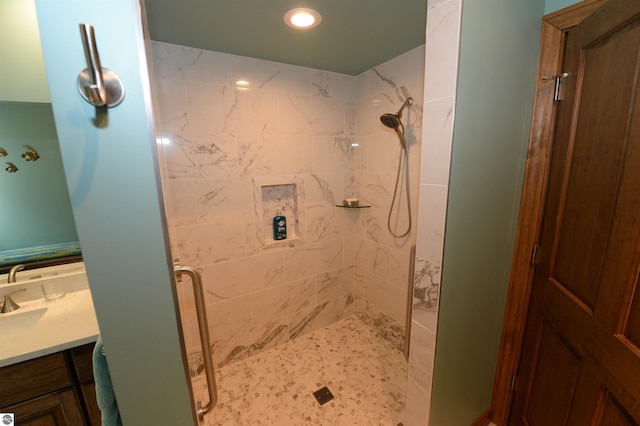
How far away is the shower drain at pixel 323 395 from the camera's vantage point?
5.27 ft

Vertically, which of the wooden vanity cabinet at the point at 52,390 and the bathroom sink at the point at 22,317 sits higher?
the bathroom sink at the point at 22,317

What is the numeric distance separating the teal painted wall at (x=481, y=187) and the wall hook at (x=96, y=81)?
3.16 feet

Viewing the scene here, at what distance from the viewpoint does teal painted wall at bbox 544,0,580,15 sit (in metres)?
1.00

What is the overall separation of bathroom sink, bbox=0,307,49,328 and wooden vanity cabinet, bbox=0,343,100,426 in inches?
10.9

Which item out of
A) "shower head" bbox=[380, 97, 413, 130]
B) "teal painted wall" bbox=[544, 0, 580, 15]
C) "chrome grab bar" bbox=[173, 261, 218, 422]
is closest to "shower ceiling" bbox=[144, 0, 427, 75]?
"shower head" bbox=[380, 97, 413, 130]

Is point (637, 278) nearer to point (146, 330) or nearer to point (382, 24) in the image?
point (146, 330)

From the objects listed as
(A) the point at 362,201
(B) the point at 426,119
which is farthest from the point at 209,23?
(A) the point at 362,201

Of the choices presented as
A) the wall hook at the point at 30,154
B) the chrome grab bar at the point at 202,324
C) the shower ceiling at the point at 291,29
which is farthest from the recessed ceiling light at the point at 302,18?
the wall hook at the point at 30,154

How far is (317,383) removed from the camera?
5.68 feet

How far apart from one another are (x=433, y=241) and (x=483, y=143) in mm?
439

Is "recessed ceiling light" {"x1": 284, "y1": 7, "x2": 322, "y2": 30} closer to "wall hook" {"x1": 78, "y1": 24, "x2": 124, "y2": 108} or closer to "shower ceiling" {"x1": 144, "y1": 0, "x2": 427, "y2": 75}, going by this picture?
"shower ceiling" {"x1": 144, "y1": 0, "x2": 427, "y2": 75}

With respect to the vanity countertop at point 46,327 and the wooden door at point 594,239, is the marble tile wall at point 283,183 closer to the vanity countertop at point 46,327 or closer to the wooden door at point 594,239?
the vanity countertop at point 46,327

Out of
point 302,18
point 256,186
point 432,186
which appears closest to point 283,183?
point 256,186

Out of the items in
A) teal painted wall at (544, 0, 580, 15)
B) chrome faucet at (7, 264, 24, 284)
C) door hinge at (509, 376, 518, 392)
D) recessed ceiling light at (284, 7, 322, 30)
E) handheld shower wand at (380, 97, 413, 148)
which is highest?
recessed ceiling light at (284, 7, 322, 30)
